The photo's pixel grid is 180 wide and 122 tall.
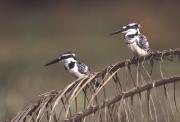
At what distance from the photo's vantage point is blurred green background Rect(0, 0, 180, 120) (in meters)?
3.17

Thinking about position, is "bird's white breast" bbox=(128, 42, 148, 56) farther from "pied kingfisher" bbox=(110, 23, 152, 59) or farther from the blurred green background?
the blurred green background

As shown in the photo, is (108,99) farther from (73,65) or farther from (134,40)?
(73,65)

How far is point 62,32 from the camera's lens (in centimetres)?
327

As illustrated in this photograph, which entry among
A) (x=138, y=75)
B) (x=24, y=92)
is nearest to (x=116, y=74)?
(x=138, y=75)

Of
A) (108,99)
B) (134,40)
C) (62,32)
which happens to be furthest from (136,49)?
(62,32)

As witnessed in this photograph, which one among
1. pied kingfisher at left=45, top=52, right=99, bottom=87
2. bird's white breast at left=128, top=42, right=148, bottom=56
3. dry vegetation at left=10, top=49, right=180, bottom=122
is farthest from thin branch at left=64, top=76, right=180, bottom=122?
pied kingfisher at left=45, top=52, right=99, bottom=87

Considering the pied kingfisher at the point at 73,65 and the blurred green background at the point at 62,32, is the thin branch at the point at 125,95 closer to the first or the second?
the pied kingfisher at the point at 73,65

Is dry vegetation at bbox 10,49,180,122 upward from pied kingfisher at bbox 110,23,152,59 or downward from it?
downward

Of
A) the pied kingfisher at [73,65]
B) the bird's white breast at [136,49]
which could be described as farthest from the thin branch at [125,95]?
the pied kingfisher at [73,65]

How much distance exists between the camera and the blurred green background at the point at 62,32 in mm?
3166

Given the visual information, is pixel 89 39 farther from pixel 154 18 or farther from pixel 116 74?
pixel 116 74

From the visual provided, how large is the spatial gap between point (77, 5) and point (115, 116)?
6.26 feet

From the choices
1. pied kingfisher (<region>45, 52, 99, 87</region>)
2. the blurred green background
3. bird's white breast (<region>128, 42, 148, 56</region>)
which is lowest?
bird's white breast (<region>128, 42, 148, 56</region>)

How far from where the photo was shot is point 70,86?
147 cm
